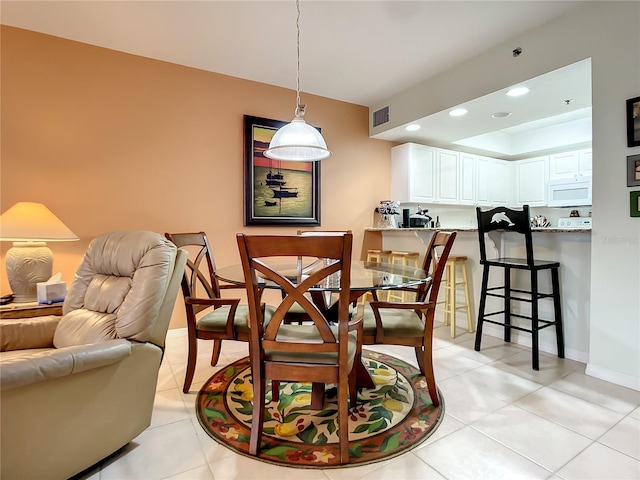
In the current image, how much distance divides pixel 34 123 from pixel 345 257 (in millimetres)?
3024

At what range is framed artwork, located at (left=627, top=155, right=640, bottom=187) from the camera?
87.4 inches

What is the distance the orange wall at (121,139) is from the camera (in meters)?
2.81

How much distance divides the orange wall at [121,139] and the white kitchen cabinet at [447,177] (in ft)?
6.84

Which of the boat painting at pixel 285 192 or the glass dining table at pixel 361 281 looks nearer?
the glass dining table at pixel 361 281

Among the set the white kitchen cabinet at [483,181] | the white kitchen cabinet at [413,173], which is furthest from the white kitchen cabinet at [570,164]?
the white kitchen cabinet at [413,173]

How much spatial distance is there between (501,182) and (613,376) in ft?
13.8

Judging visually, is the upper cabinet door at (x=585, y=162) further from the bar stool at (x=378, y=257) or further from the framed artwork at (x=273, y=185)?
the framed artwork at (x=273, y=185)

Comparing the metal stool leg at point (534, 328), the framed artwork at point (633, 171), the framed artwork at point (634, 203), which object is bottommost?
the metal stool leg at point (534, 328)

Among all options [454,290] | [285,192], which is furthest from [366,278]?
→ [285,192]

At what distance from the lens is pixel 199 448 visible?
1.67 m

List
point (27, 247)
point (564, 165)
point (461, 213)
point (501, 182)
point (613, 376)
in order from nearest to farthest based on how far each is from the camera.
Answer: point (613, 376), point (27, 247), point (564, 165), point (461, 213), point (501, 182)

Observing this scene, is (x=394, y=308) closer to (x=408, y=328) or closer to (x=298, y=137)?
(x=408, y=328)

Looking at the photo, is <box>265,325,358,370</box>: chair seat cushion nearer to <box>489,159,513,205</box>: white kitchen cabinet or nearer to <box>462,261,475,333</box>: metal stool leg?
<box>462,261,475,333</box>: metal stool leg

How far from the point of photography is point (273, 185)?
12.8ft
